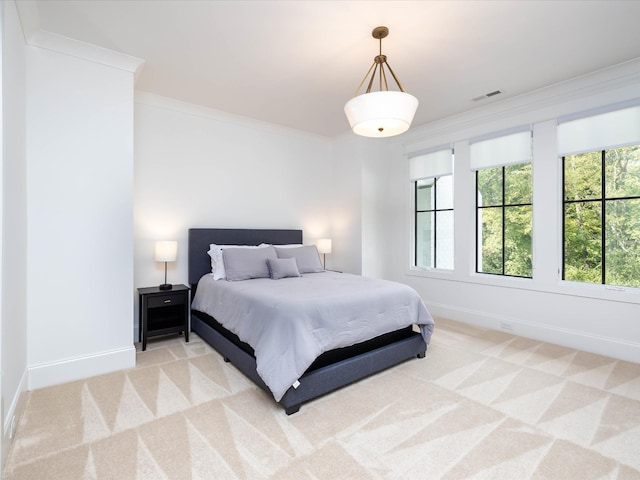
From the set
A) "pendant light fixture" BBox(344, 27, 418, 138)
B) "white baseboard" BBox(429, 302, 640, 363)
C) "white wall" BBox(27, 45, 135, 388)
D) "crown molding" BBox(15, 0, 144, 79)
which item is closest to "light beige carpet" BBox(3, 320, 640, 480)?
"white baseboard" BBox(429, 302, 640, 363)

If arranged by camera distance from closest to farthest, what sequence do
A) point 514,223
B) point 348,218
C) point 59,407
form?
point 59,407
point 514,223
point 348,218

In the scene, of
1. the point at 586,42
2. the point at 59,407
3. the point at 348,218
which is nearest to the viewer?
the point at 59,407

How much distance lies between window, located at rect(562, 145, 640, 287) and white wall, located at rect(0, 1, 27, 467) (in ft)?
15.9

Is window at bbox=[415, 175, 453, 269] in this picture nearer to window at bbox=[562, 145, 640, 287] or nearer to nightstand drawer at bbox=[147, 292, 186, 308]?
window at bbox=[562, 145, 640, 287]

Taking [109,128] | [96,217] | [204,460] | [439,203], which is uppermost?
[109,128]

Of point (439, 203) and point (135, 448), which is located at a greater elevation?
point (439, 203)

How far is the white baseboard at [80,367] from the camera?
2552mm

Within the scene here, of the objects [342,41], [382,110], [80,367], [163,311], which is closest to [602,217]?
[382,110]

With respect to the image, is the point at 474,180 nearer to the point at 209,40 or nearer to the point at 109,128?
the point at 209,40

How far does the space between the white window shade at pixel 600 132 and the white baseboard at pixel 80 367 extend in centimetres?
492

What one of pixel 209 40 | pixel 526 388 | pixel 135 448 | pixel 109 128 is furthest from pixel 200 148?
pixel 526 388

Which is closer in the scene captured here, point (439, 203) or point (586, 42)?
point (586, 42)

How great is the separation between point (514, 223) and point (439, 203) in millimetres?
1093

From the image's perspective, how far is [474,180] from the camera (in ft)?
14.5
